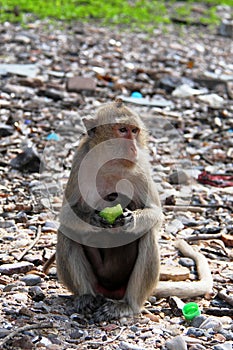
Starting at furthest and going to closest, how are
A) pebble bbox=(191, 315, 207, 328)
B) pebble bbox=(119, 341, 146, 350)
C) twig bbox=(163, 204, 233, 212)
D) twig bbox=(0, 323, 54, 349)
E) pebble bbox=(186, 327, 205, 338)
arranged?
1. twig bbox=(163, 204, 233, 212)
2. pebble bbox=(191, 315, 207, 328)
3. pebble bbox=(186, 327, 205, 338)
4. pebble bbox=(119, 341, 146, 350)
5. twig bbox=(0, 323, 54, 349)

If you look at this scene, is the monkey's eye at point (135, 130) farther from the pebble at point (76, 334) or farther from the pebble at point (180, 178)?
the pebble at point (180, 178)

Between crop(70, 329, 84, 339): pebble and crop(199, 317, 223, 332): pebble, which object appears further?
crop(199, 317, 223, 332): pebble

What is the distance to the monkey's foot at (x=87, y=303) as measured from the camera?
4883mm

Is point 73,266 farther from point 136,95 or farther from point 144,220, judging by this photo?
point 136,95

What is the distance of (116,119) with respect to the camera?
522 cm

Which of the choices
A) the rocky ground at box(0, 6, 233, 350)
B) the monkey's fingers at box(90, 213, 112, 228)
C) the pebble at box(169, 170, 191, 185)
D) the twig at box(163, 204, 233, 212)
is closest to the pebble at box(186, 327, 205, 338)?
the rocky ground at box(0, 6, 233, 350)

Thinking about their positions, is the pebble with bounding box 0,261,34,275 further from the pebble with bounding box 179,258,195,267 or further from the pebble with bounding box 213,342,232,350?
the pebble with bounding box 213,342,232,350

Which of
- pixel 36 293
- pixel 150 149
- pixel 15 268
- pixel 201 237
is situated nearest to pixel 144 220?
pixel 36 293

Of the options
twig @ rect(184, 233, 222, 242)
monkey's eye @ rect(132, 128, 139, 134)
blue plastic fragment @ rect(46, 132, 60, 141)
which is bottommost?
blue plastic fragment @ rect(46, 132, 60, 141)

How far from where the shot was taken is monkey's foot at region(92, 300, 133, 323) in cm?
483

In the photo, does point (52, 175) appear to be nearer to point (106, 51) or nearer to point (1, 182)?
point (1, 182)

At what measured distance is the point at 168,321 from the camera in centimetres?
488

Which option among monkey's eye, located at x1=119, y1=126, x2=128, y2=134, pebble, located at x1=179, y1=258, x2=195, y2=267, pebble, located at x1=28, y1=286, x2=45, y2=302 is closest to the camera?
pebble, located at x1=28, y1=286, x2=45, y2=302

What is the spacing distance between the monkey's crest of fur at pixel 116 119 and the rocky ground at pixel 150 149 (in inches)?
44.2
